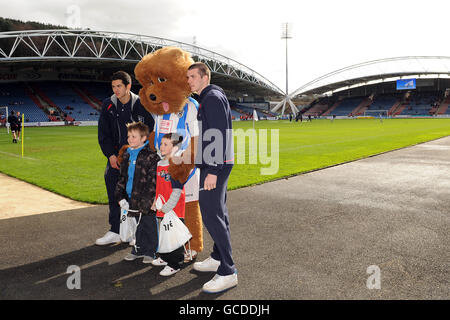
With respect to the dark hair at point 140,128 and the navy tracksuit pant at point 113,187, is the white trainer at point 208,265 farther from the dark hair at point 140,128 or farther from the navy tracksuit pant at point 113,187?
the dark hair at point 140,128

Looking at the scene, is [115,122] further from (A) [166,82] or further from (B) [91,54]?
(B) [91,54]

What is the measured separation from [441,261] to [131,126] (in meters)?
3.81

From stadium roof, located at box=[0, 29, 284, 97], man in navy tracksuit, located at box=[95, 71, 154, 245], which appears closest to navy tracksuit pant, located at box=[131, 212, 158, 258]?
Answer: man in navy tracksuit, located at box=[95, 71, 154, 245]

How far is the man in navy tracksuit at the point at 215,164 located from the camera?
313cm

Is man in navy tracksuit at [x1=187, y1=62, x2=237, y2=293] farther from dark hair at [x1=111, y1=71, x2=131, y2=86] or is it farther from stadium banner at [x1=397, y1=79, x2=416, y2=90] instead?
stadium banner at [x1=397, y1=79, x2=416, y2=90]

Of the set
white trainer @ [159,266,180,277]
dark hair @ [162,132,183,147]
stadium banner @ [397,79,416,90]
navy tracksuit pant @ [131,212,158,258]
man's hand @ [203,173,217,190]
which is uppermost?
stadium banner @ [397,79,416,90]

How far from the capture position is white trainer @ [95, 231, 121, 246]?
4312 millimetres

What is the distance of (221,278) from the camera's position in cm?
314

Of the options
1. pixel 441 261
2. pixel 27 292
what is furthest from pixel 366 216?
pixel 27 292

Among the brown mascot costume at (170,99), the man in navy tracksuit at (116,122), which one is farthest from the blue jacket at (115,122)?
the brown mascot costume at (170,99)

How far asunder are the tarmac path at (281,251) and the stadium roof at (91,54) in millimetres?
37157

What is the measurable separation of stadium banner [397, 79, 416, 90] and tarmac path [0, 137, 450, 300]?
7655cm

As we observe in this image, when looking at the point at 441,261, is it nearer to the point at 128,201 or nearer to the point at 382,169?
the point at 128,201
